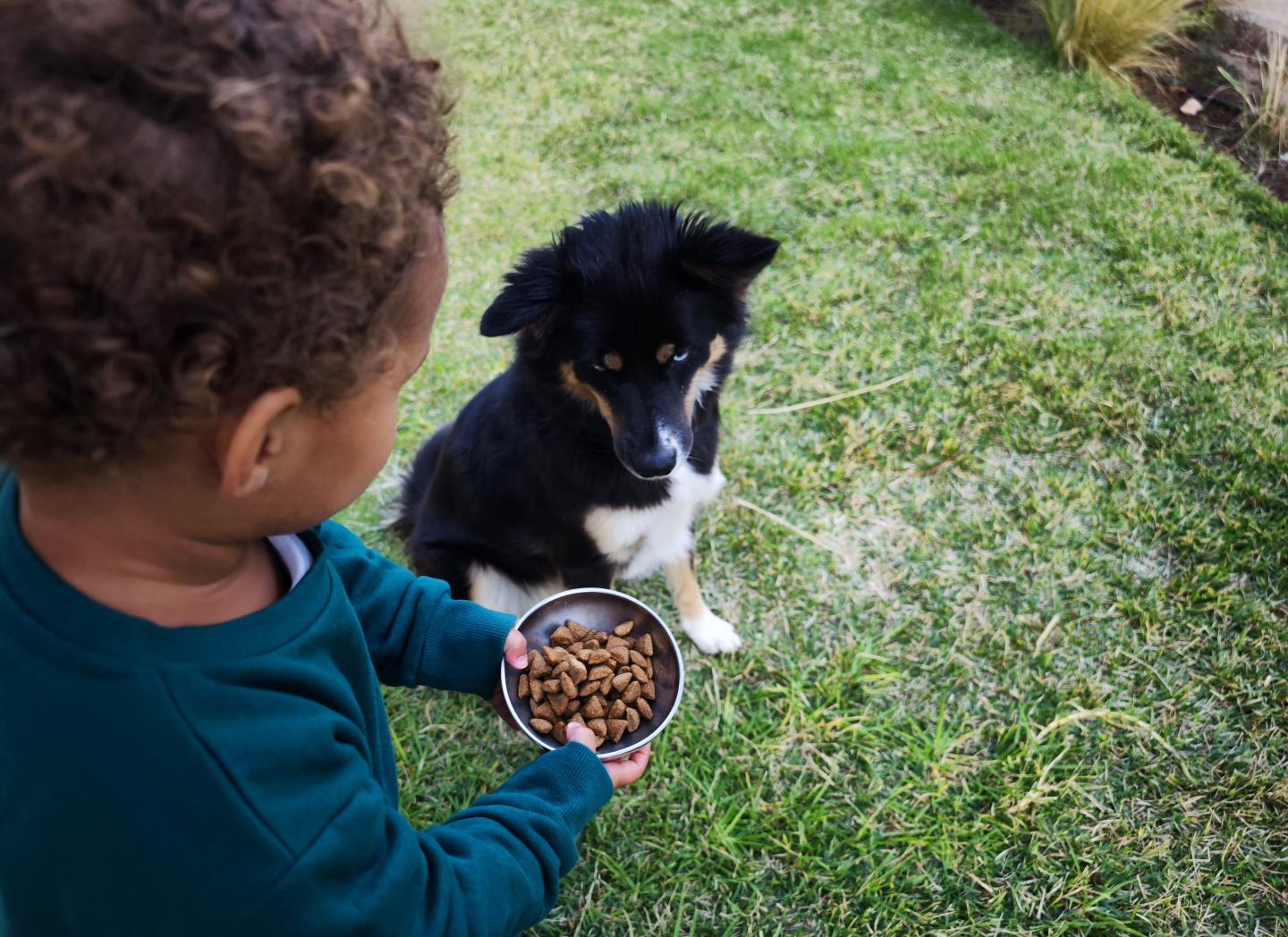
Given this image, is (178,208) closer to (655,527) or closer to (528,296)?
(528,296)

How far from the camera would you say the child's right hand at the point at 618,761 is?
5.31 feet

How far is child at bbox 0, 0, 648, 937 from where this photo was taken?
0.75 metres

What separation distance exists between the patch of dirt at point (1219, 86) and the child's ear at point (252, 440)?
5.45 m

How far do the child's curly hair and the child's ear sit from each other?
0.8 inches

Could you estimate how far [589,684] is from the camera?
183 cm

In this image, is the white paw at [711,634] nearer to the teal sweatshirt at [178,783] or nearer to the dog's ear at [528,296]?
the dog's ear at [528,296]

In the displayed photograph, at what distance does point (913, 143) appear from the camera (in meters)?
4.86

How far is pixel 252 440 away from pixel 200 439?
0.06 m

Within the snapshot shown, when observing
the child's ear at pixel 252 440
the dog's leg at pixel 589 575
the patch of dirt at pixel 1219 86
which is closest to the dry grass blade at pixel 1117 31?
the patch of dirt at pixel 1219 86

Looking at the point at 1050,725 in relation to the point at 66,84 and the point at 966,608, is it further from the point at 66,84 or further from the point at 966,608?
the point at 66,84

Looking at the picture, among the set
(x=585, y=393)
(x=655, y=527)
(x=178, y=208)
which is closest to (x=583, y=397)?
(x=585, y=393)

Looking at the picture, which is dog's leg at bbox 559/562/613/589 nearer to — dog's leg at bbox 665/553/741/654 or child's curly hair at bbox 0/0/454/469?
dog's leg at bbox 665/553/741/654

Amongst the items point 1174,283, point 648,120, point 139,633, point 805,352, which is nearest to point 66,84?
point 139,633

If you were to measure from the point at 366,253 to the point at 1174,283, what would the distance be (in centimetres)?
417
